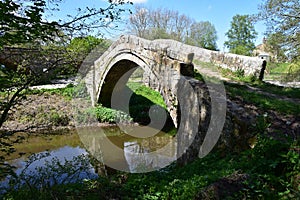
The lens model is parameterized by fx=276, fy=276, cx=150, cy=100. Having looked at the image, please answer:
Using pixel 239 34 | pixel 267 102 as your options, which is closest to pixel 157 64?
pixel 267 102

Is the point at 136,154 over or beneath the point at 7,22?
beneath

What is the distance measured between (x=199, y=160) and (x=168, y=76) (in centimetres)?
240

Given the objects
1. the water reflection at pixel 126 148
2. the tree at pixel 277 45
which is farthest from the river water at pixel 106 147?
the tree at pixel 277 45

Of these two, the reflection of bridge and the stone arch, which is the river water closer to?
the stone arch

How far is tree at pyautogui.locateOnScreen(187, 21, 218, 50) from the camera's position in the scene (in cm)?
2829

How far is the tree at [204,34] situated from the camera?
28294 millimetres

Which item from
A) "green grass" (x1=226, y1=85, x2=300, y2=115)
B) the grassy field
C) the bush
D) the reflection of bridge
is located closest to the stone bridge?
the reflection of bridge

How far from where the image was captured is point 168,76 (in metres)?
6.78

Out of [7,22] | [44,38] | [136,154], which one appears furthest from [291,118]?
[136,154]

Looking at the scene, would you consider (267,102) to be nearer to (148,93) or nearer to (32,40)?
(32,40)

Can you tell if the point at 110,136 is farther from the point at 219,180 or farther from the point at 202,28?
the point at 202,28

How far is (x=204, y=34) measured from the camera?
100ft

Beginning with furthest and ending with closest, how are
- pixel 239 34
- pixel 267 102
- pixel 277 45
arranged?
1. pixel 239 34
2. pixel 277 45
3. pixel 267 102

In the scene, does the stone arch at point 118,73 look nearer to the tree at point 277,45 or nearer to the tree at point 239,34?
the tree at point 277,45
